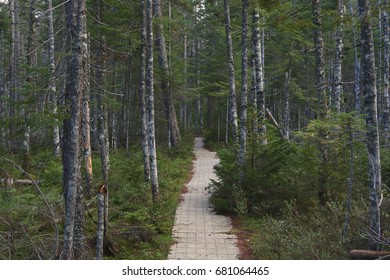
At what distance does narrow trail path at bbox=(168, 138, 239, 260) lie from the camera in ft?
27.6

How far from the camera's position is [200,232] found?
10.1 m

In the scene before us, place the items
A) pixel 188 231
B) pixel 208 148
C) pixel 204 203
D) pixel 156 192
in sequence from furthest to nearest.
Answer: pixel 208 148, pixel 204 203, pixel 156 192, pixel 188 231

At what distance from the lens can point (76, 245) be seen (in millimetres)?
Answer: 7137

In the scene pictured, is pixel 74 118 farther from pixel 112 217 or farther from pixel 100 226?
pixel 112 217

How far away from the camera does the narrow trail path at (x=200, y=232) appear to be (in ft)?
27.6

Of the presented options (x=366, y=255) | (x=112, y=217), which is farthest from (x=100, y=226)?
(x=112, y=217)

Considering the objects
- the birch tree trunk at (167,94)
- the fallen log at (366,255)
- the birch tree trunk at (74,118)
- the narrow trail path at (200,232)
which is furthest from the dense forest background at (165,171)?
the birch tree trunk at (167,94)

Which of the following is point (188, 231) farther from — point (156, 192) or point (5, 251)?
point (5, 251)

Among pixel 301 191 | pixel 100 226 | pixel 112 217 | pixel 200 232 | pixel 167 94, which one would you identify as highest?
pixel 167 94

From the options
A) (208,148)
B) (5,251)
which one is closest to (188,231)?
(5,251)

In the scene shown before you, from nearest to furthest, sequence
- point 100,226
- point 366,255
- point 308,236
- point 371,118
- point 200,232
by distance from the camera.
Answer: point 100,226, point 366,255, point 371,118, point 308,236, point 200,232

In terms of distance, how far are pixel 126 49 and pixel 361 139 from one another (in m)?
11.9

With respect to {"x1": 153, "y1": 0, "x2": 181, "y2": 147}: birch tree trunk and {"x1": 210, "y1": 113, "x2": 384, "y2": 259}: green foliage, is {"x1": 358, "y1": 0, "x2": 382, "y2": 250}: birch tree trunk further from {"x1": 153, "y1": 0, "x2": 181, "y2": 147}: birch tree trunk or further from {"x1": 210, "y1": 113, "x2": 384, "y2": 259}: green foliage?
{"x1": 153, "y1": 0, "x2": 181, "y2": 147}: birch tree trunk

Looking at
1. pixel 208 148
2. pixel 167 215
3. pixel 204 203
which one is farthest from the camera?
pixel 208 148
